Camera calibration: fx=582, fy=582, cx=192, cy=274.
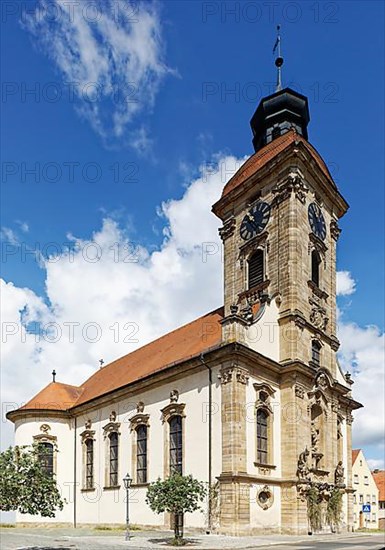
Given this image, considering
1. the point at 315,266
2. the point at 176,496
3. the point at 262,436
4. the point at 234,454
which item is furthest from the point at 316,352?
the point at 176,496

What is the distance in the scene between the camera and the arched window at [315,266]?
3597 centimetres

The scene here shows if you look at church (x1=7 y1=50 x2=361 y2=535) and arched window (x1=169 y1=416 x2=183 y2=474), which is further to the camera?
arched window (x1=169 y1=416 x2=183 y2=474)

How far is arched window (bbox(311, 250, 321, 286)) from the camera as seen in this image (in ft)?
118

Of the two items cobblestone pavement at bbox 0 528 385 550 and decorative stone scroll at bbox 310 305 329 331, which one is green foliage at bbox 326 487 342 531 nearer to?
cobblestone pavement at bbox 0 528 385 550

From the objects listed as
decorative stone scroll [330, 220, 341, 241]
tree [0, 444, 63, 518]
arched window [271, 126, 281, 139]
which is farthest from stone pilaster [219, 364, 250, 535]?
arched window [271, 126, 281, 139]

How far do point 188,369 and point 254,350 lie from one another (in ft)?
12.2

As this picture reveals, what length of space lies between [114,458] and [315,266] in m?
17.5

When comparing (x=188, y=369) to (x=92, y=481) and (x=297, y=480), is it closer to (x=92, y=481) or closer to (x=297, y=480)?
(x=297, y=480)

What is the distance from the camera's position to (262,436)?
2936 cm

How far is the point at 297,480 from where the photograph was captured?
29047 millimetres

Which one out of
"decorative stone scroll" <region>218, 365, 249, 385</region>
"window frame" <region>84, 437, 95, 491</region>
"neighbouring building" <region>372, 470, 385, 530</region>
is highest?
"decorative stone scroll" <region>218, 365, 249, 385</region>

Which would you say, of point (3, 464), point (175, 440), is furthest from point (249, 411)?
point (3, 464)

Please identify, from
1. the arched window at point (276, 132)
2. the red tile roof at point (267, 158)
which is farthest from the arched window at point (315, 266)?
the arched window at point (276, 132)

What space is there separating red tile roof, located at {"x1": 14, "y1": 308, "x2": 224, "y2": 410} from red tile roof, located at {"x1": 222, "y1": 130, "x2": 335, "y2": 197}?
8.80 meters
